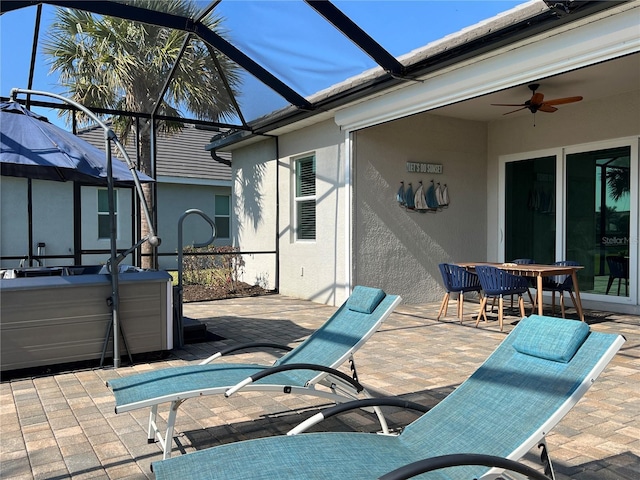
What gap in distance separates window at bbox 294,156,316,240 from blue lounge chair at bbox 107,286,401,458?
5.71 meters

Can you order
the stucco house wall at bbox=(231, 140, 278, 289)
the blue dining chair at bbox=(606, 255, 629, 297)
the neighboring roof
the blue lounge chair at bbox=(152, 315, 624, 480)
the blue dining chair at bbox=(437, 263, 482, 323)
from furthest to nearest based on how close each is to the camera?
the neighboring roof < the stucco house wall at bbox=(231, 140, 278, 289) < the blue dining chair at bbox=(606, 255, 629, 297) < the blue dining chair at bbox=(437, 263, 482, 323) < the blue lounge chair at bbox=(152, 315, 624, 480)

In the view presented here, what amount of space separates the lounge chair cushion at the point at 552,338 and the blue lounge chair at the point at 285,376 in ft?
2.69

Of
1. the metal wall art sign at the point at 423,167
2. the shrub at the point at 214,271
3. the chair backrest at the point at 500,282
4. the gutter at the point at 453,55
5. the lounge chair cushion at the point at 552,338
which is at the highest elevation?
the gutter at the point at 453,55

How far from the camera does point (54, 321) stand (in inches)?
175

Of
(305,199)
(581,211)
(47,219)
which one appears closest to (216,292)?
(305,199)

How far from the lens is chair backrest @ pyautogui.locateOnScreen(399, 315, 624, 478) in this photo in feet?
6.59

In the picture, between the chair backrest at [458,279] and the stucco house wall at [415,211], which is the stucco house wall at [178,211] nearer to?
the stucco house wall at [415,211]

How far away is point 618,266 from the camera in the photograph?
774 centimetres

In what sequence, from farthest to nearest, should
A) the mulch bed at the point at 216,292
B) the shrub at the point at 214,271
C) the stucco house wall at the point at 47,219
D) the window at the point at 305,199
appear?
the stucco house wall at the point at 47,219, the shrub at the point at 214,271, the mulch bed at the point at 216,292, the window at the point at 305,199

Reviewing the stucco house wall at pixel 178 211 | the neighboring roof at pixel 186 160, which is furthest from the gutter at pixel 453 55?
the stucco house wall at pixel 178 211

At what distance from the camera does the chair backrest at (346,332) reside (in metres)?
3.25

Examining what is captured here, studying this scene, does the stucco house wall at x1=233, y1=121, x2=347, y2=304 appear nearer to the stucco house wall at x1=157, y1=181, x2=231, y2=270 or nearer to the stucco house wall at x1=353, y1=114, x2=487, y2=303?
the stucco house wall at x1=353, y1=114, x2=487, y2=303

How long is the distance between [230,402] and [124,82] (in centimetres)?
805

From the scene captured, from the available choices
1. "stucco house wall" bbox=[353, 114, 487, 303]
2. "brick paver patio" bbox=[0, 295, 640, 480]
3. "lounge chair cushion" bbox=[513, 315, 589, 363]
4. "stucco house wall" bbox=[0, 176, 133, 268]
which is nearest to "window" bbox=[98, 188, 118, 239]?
"stucco house wall" bbox=[0, 176, 133, 268]
